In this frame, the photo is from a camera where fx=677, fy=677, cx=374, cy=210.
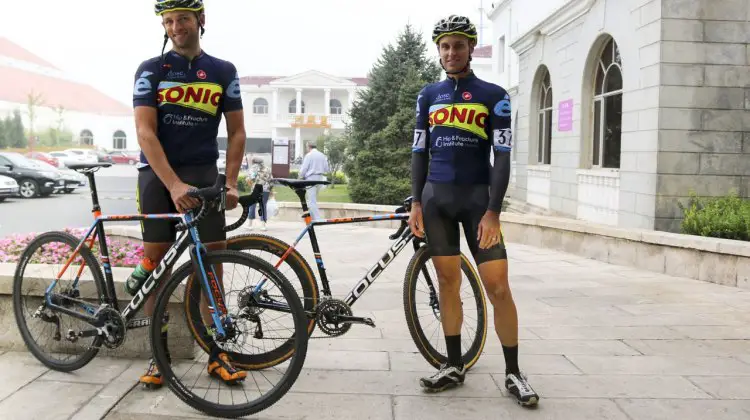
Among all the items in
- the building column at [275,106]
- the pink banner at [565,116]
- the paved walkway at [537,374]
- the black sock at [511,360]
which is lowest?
the paved walkway at [537,374]

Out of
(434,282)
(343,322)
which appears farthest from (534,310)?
(343,322)

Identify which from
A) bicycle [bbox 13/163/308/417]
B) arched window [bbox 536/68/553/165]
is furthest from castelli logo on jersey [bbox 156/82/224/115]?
arched window [bbox 536/68/553/165]

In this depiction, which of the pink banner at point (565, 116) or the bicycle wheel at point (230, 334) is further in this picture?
the pink banner at point (565, 116)

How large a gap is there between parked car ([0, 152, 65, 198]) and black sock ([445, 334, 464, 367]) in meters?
22.4

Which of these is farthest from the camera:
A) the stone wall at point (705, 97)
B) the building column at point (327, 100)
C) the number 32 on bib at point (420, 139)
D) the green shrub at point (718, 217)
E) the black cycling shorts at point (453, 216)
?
the building column at point (327, 100)

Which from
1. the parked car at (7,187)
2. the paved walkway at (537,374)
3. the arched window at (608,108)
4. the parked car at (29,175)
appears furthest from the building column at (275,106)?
the paved walkway at (537,374)

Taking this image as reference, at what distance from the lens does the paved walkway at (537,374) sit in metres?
3.55

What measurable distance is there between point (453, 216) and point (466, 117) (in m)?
0.56

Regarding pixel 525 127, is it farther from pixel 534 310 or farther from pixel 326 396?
pixel 326 396

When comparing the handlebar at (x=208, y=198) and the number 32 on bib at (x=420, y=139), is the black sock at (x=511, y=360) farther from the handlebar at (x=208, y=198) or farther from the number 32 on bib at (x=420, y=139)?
the handlebar at (x=208, y=198)

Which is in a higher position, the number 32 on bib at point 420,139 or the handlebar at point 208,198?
the number 32 on bib at point 420,139

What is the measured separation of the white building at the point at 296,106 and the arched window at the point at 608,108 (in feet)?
178

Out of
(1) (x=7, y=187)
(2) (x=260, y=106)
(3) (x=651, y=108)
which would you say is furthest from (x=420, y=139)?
(2) (x=260, y=106)

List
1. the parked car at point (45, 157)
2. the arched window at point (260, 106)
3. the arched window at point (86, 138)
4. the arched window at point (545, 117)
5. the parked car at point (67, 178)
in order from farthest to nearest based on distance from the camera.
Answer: the arched window at point (260, 106), the arched window at point (86, 138), the parked car at point (45, 157), the parked car at point (67, 178), the arched window at point (545, 117)
